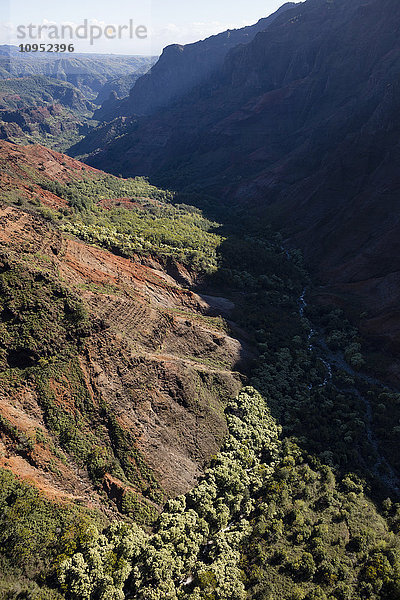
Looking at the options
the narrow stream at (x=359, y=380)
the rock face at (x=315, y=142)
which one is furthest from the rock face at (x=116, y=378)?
the rock face at (x=315, y=142)

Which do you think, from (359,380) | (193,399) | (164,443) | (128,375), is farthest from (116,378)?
(359,380)

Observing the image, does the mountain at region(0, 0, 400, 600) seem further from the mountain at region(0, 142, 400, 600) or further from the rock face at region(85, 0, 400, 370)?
the rock face at region(85, 0, 400, 370)

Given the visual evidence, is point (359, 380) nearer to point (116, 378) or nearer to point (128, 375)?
point (128, 375)

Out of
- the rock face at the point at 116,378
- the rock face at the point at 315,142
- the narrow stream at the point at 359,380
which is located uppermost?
the rock face at the point at 315,142

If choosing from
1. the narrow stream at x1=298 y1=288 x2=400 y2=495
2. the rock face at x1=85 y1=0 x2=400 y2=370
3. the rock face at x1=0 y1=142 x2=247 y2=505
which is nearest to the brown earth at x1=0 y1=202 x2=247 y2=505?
the rock face at x1=0 y1=142 x2=247 y2=505

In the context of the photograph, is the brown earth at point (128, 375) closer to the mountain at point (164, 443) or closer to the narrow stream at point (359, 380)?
the mountain at point (164, 443)

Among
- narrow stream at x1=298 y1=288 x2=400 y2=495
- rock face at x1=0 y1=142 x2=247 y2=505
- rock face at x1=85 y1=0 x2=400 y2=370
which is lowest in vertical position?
narrow stream at x1=298 y1=288 x2=400 y2=495

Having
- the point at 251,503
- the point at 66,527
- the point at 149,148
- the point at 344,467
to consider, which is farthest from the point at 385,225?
the point at 149,148

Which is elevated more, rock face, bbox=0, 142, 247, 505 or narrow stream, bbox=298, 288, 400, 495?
rock face, bbox=0, 142, 247, 505
